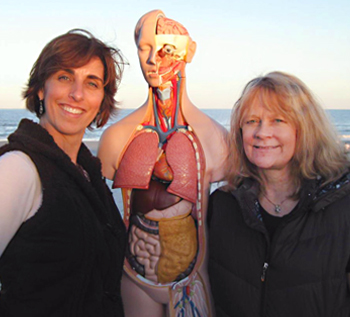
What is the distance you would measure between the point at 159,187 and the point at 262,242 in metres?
0.96

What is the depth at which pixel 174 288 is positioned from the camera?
2.64 metres

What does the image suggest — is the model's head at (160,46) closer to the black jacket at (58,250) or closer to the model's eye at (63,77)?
the model's eye at (63,77)

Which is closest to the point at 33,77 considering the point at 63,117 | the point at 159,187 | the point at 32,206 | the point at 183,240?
the point at 63,117

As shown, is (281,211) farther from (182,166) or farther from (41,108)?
(41,108)

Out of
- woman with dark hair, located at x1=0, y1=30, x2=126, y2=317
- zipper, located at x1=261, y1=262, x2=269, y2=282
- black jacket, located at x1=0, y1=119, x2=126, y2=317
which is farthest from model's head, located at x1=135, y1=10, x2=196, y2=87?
zipper, located at x1=261, y1=262, x2=269, y2=282

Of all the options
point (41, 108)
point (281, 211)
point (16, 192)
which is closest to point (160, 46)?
point (41, 108)

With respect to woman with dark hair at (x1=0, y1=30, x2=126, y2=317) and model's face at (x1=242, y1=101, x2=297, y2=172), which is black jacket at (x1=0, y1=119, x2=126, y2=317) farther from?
model's face at (x1=242, y1=101, x2=297, y2=172)

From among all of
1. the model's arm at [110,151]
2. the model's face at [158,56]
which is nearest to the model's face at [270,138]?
the model's face at [158,56]

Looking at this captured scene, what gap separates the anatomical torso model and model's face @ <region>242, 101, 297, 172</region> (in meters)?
0.62

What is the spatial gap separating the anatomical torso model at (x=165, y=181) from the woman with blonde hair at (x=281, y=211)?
37 cm

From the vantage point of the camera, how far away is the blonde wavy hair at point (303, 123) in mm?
2043

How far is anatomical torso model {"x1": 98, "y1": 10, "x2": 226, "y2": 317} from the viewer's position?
2.64 m

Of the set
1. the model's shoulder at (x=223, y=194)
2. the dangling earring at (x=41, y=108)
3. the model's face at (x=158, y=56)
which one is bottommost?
the model's shoulder at (x=223, y=194)

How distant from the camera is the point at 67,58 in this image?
1.93 m
